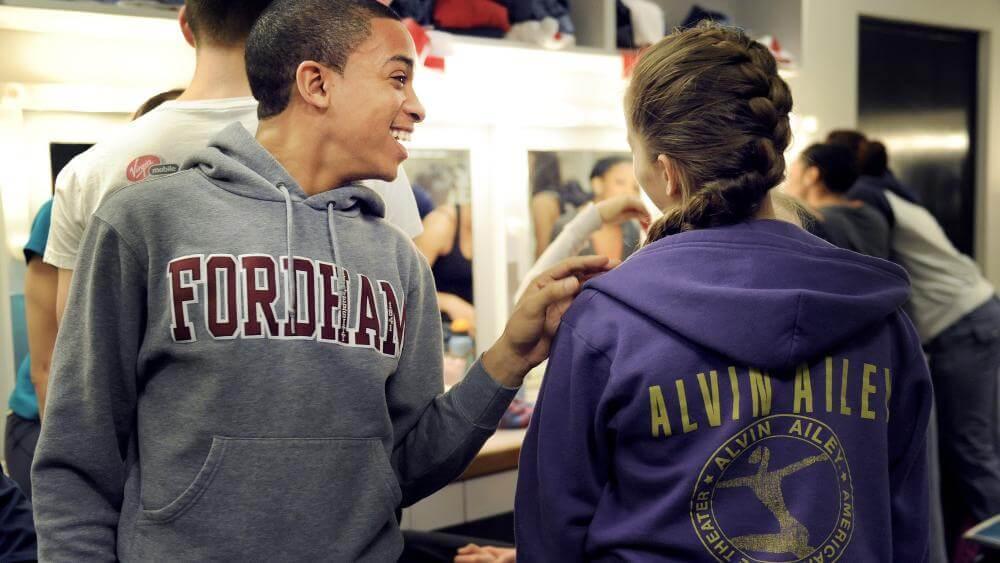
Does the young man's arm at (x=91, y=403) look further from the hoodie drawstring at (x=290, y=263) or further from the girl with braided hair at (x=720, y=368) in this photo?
the girl with braided hair at (x=720, y=368)

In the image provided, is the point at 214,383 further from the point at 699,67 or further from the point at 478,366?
the point at 699,67

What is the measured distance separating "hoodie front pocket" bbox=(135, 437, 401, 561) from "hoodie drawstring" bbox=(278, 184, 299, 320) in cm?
16

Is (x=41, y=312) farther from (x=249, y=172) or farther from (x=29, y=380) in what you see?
(x=249, y=172)

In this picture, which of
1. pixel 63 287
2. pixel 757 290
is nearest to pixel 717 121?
pixel 757 290

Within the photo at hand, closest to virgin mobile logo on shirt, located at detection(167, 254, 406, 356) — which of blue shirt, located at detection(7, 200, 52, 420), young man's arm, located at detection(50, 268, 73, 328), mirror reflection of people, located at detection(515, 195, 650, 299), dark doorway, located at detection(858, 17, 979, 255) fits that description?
young man's arm, located at detection(50, 268, 73, 328)

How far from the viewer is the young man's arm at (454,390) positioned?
124 cm

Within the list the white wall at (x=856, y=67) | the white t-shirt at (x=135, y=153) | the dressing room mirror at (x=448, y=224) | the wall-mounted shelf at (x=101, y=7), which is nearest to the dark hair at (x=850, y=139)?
the white wall at (x=856, y=67)

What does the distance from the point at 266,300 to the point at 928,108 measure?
3.96 m

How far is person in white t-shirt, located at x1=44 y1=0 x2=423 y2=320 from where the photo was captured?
1.45 meters

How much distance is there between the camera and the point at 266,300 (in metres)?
1.10

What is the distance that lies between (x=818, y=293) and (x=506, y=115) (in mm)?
1957

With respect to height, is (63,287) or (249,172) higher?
(249,172)

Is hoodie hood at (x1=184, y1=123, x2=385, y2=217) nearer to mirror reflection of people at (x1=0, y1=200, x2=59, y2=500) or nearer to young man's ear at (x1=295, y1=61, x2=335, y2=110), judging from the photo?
young man's ear at (x1=295, y1=61, x2=335, y2=110)

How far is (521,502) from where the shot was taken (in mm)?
1164
